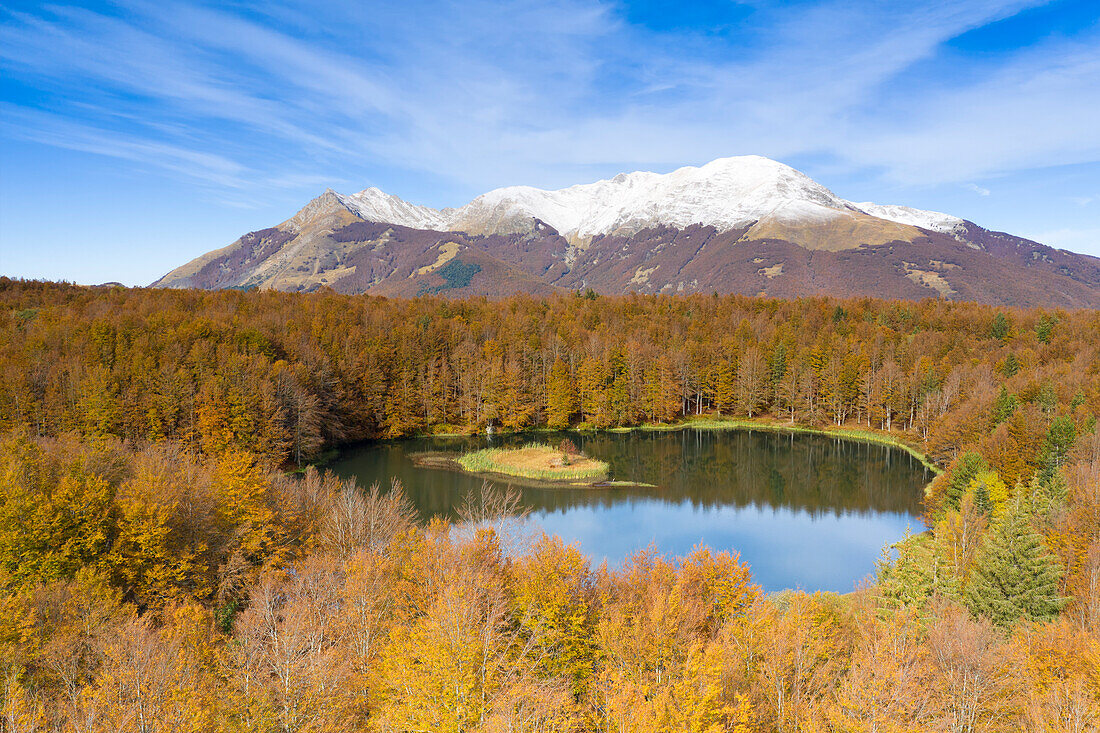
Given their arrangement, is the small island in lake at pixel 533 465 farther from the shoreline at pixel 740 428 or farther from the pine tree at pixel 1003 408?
the pine tree at pixel 1003 408

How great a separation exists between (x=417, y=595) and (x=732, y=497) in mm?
38816

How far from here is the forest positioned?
45.7 ft

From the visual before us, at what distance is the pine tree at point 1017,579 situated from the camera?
2412 centimetres

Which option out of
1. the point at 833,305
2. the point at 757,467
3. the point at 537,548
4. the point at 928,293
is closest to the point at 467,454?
the point at 757,467

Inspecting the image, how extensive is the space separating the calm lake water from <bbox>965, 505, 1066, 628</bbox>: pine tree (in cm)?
989

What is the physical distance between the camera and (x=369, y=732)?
15953mm

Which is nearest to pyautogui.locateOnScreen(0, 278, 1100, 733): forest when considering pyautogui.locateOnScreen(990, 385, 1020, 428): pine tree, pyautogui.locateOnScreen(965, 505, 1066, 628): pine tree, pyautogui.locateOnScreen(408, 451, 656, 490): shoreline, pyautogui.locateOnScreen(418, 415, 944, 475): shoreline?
pyautogui.locateOnScreen(965, 505, 1066, 628): pine tree

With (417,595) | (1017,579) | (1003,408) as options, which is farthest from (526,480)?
(1003,408)

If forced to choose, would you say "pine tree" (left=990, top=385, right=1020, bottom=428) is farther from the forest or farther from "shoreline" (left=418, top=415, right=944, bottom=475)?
"shoreline" (left=418, top=415, right=944, bottom=475)

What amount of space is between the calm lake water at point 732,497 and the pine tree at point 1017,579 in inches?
389

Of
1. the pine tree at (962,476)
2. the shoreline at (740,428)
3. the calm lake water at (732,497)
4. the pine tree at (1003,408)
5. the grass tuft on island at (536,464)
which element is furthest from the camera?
the shoreline at (740,428)

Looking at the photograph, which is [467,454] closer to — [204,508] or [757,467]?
[757,467]

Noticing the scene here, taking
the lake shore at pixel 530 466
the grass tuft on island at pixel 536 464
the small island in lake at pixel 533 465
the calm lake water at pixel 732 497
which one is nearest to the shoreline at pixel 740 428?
the calm lake water at pixel 732 497

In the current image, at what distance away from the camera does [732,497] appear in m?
53.3
